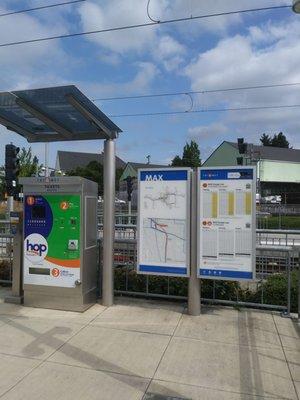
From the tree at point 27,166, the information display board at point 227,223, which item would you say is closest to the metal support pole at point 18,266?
Result: the information display board at point 227,223

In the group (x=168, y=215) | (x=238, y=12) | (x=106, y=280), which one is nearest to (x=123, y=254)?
(x=106, y=280)

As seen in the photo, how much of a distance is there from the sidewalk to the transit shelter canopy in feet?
9.22

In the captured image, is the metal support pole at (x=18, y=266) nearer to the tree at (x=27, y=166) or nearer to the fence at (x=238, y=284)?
the fence at (x=238, y=284)

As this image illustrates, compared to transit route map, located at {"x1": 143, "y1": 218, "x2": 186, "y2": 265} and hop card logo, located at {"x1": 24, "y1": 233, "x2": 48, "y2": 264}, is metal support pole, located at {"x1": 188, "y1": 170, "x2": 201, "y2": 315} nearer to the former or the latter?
transit route map, located at {"x1": 143, "y1": 218, "x2": 186, "y2": 265}

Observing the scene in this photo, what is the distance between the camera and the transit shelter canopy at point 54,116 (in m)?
6.18

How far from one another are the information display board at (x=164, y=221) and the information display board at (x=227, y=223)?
0.23 m

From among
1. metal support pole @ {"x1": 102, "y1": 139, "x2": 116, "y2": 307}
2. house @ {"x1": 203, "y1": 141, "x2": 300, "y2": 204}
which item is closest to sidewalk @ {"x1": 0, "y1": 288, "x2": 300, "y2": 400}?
metal support pole @ {"x1": 102, "y1": 139, "x2": 116, "y2": 307}

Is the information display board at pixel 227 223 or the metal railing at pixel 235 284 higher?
the information display board at pixel 227 223

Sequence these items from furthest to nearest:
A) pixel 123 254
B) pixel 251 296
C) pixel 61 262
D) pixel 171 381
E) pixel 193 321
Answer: pixel 123 254 → pixel 251 296 → pixel 61 262 → pixel 193 321 → pixel 171 381

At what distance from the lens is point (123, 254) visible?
7711 mm

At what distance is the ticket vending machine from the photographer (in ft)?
21.7

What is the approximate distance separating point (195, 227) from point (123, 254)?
178 centimetres

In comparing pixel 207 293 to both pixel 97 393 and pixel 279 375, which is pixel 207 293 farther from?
pixel 97 393

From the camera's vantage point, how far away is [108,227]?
688 centimetres
